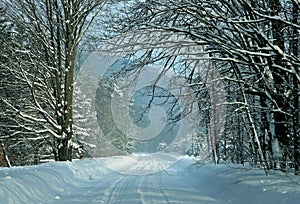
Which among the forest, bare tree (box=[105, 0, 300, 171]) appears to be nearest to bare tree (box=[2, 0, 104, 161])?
the forest

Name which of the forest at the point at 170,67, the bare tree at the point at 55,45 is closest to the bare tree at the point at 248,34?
the forest at the point at 170,67

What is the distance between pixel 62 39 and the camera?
15.8 m

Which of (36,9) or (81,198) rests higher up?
(36,9)

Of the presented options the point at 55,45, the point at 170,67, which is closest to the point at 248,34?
the point at 170,67

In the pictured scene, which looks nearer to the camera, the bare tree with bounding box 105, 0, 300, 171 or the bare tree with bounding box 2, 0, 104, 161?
the bare tree with bounding box 105, 0, 300, 171

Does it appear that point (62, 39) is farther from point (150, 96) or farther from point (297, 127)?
point (297, 127)

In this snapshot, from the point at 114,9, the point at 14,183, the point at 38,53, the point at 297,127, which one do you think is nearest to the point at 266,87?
the point at 297,127

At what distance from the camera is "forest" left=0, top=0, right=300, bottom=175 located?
21.5ft

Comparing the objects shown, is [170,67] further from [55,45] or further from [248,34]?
[55,45]

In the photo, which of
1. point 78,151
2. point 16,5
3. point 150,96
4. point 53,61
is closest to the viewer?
point 150,96

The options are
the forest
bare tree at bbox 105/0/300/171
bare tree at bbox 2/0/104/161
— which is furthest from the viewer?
bare tree at bbox 2/0/104/161

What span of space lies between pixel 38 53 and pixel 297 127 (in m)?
12.1

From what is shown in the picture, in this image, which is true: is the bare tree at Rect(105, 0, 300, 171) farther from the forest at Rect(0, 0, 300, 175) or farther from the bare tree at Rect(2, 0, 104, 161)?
the bare tree at Rect(2, 0, 104, 161)

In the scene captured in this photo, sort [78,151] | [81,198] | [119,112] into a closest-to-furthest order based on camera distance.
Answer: [81,198] → [78,151] → [119,112]
